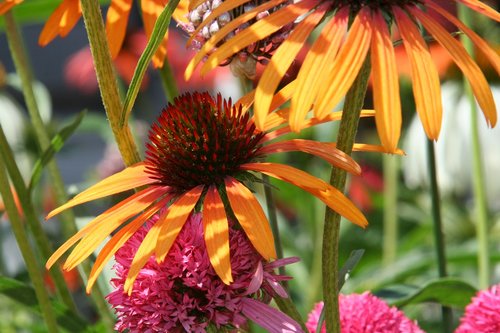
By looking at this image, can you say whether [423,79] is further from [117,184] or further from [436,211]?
[436,211]

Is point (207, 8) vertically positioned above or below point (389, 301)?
above

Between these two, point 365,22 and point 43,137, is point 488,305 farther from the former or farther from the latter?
point 43,137

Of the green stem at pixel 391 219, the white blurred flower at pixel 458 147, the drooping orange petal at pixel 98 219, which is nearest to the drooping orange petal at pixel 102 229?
the drooping orange petal at pixel 98 219

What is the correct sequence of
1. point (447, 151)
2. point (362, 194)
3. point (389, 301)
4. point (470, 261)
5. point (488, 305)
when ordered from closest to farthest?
1. point (488, 305)
2. point (389, 301)
3. point (470, 261)
4. point (447, 151)
5. point (362, 194)

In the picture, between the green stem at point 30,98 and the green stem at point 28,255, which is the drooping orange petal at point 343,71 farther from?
the green stem at point 30,98

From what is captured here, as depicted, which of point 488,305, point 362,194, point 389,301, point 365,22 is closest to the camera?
point 365,22

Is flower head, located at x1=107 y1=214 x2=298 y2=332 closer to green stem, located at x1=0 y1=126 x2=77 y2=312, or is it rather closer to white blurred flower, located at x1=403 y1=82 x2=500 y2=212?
green stem, located at x1=0 y1=126 x2=77 y2=312

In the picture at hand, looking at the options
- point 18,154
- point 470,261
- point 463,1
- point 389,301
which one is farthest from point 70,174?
point 463,1

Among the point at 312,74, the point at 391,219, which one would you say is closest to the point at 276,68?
the point at 312,74

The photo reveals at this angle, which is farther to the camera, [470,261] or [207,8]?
[470,261]
